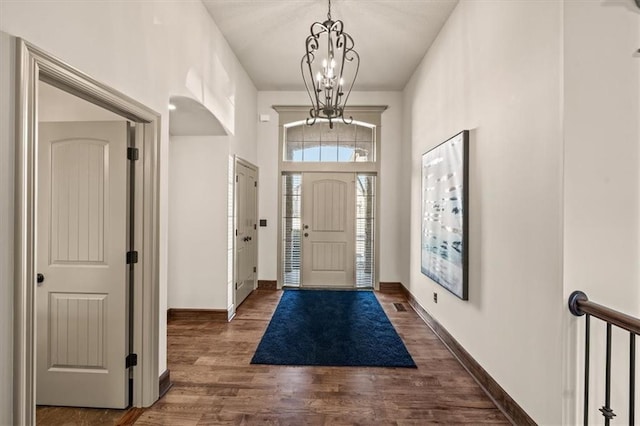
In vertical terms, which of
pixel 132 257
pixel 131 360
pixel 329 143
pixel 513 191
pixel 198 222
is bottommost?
pixel 131 360

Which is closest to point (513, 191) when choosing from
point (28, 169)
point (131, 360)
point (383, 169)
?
point (28, 169)

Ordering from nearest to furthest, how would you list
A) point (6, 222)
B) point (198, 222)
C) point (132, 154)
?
point (6, 222) < point (132, 154) < point (198, 222)

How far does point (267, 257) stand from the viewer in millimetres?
5473

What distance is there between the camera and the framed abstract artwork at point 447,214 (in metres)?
2.73

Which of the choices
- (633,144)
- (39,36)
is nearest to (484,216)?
(633,144)

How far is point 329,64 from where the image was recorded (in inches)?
107

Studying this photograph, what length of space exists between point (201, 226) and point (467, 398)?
10.2 ft

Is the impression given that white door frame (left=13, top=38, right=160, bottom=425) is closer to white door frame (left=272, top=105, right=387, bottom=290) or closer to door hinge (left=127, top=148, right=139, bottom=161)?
door hinge (left=127, top=148, right=139, bottom=161)

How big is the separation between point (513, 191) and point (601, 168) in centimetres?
→ 49

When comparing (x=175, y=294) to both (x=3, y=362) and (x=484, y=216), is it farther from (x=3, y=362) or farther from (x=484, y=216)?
(x=484, y=216)

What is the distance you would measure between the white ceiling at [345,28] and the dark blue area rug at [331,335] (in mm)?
3291

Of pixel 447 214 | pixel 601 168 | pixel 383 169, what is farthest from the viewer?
pixel 383 169

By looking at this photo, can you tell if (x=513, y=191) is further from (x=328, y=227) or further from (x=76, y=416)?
(x=328, y=227)

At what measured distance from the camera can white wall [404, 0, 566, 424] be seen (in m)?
1.72
